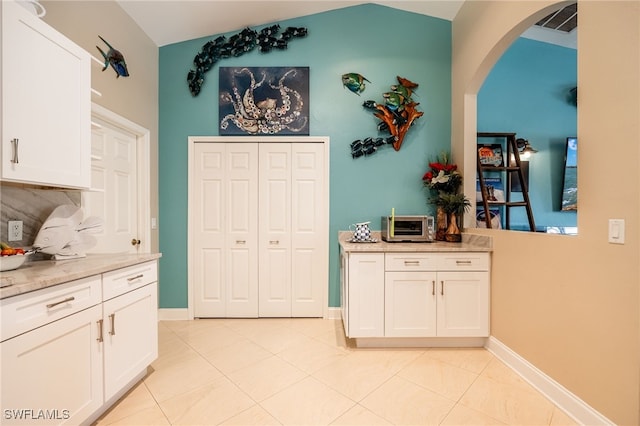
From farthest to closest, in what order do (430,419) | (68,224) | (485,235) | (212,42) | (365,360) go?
1. (212,42)
2. (485,235)
3. (365,360)
4. (68,224)
5. (430,419)

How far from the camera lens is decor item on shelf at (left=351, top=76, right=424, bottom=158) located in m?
2.80

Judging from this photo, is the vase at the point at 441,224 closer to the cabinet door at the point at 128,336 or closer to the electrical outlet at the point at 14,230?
the cabinet door at the point at 128,336

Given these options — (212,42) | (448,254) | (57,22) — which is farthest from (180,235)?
(448,254)

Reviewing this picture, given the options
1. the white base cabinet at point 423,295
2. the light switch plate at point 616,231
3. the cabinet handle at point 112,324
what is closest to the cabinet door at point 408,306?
the white base cabinet at point 423,295

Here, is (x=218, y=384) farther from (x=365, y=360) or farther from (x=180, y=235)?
(x=180, y=235)

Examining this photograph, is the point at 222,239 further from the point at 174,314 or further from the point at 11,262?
the point at 11,262

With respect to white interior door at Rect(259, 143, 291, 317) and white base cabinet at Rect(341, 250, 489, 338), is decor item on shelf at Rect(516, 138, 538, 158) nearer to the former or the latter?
white base cabinet at Rect(341, 250, 489, 338)

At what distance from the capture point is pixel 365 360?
6.81ft

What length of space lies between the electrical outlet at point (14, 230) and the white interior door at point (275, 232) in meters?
1.76

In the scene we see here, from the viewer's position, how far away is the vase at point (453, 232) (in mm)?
2564

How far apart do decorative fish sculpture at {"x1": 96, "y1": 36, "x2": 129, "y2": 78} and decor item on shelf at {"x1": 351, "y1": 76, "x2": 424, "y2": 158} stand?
2.28 metres

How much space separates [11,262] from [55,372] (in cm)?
60

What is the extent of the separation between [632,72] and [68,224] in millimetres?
3163

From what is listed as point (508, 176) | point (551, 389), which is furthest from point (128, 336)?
point (508, 176)
